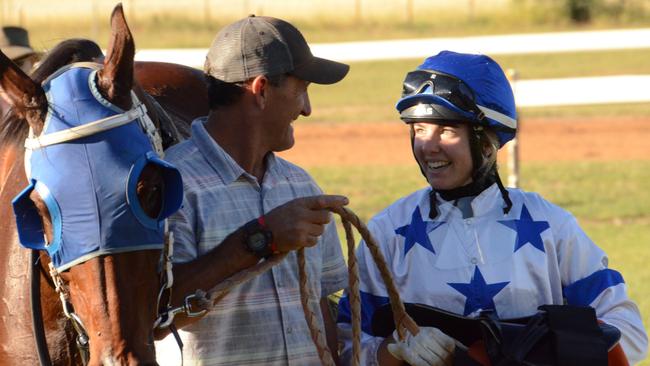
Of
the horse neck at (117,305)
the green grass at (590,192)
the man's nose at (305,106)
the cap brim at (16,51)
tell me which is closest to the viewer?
the horse neck at (117,305)

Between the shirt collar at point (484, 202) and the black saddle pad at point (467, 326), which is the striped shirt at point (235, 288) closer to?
the black saddle pad at point (467, 326)

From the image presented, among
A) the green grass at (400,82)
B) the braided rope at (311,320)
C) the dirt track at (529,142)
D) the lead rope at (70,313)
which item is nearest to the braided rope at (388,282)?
the braided rope at (311,320)

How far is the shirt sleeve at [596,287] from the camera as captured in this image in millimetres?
3154

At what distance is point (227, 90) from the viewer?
3.19 metres

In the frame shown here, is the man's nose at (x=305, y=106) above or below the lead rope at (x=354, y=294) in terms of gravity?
above

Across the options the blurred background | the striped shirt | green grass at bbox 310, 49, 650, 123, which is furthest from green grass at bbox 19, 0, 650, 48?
the striped shirt

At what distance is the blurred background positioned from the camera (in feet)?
31.2

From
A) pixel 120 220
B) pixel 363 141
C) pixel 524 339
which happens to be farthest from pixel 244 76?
pixel 363 141

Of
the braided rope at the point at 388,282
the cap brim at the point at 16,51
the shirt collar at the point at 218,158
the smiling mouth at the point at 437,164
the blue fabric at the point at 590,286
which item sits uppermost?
the shirt collar at the point at 218,158

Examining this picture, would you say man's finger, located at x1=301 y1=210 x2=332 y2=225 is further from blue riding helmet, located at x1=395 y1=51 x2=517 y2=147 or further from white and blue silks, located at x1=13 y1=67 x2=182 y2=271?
blue riding helmet, located at x1=395 y1=51 x2=517 y2=147

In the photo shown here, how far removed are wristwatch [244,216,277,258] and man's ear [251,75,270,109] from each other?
0.45 m

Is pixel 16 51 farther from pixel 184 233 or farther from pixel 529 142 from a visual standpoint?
pixel 529 142

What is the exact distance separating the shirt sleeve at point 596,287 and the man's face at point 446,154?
0.34 meters

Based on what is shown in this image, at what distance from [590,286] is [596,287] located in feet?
0.06
